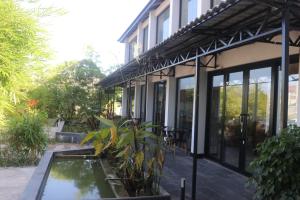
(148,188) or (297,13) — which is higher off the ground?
(297,13)

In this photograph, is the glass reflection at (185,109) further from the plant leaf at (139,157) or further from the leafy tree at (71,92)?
the leafy tree at (71,92)

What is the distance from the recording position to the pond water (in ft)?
21.1

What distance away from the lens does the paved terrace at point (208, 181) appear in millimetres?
6379

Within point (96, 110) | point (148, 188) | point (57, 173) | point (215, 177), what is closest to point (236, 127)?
point (215, 177)

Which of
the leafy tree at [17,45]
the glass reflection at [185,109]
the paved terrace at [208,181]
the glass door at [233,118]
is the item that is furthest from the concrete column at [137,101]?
the leafy tree at [17,45]

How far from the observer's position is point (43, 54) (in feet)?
16.8

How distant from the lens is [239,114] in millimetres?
8359

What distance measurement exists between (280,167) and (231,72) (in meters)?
5.50

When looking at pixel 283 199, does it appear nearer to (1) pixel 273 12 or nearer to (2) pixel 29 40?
(1) pixel 273 12

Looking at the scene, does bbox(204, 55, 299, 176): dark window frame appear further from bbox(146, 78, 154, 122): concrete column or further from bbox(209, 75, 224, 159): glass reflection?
bbox(146, 78, 154, 122): concrete column

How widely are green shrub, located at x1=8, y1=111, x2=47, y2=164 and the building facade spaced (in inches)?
100

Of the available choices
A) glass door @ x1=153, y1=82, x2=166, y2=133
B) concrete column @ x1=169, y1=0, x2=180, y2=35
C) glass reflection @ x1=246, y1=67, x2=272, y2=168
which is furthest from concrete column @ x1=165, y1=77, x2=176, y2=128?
glass reflection @ x1=246, y1=67, x2=272, y2=168

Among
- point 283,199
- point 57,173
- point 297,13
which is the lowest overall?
point 57,173

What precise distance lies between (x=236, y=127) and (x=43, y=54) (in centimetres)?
506
